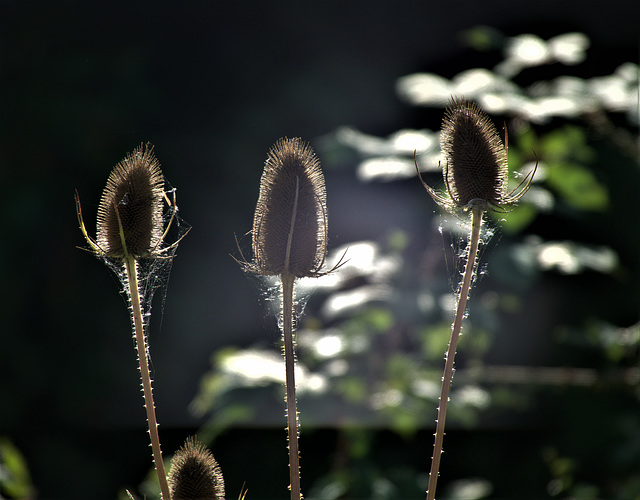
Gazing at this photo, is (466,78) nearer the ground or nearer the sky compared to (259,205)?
nearer the sky

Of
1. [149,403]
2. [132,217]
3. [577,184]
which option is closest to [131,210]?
[132,217]

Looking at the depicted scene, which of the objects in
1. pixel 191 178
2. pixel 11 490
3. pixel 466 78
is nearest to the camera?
pixel 11 490

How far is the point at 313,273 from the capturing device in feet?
1.19

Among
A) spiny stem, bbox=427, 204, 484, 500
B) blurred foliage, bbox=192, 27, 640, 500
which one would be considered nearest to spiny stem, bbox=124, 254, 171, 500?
spiny stem, bbox=427, 204, 484, 500

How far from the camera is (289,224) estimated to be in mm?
355

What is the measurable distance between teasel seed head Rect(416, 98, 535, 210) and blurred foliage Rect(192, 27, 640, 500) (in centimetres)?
58

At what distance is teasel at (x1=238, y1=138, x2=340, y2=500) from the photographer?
1.17 feet

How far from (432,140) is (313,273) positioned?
819 millimetres

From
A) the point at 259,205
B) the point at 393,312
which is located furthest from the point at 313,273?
the point at 393,312

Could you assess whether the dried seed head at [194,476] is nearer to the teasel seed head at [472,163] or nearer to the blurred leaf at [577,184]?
the teasel seed head at [472,163]

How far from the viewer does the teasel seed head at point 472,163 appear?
0.37 metres

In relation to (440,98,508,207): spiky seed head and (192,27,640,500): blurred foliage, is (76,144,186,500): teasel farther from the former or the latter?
(192,27,640,500): blurred foliage

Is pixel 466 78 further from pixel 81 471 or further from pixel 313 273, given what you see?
pixel 81 471

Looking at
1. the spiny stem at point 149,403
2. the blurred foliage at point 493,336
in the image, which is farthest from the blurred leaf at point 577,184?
the spiny stem at point 149,403
